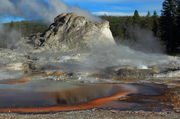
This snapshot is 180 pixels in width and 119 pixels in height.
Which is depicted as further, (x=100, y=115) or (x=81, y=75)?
(x=81, y=75)

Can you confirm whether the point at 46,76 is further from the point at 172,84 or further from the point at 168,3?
the point at 168,3

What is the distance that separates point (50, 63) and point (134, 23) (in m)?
27.4

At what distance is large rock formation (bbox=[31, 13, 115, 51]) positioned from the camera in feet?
101

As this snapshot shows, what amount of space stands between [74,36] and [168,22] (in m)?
17.3

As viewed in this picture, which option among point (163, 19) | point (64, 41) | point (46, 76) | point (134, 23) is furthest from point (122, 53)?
point (134, 23)

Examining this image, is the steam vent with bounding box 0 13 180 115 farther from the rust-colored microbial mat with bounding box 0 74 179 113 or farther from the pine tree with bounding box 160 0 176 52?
the pine tree with bounding box 160 0 176 52

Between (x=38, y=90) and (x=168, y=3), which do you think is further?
(x=168, y=3)

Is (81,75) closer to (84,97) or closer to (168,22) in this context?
(84,97)

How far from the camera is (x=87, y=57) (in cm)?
2797

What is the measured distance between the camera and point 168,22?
4319cm

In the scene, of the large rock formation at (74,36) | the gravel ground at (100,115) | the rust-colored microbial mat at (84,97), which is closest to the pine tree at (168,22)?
the large rock formation at (74,36)

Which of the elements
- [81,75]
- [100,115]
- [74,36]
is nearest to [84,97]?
[100,115]

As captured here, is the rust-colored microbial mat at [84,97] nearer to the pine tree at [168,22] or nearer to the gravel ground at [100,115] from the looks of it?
the gravel ground at [100,115]

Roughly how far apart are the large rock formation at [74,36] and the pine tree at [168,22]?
1283 centimetres
